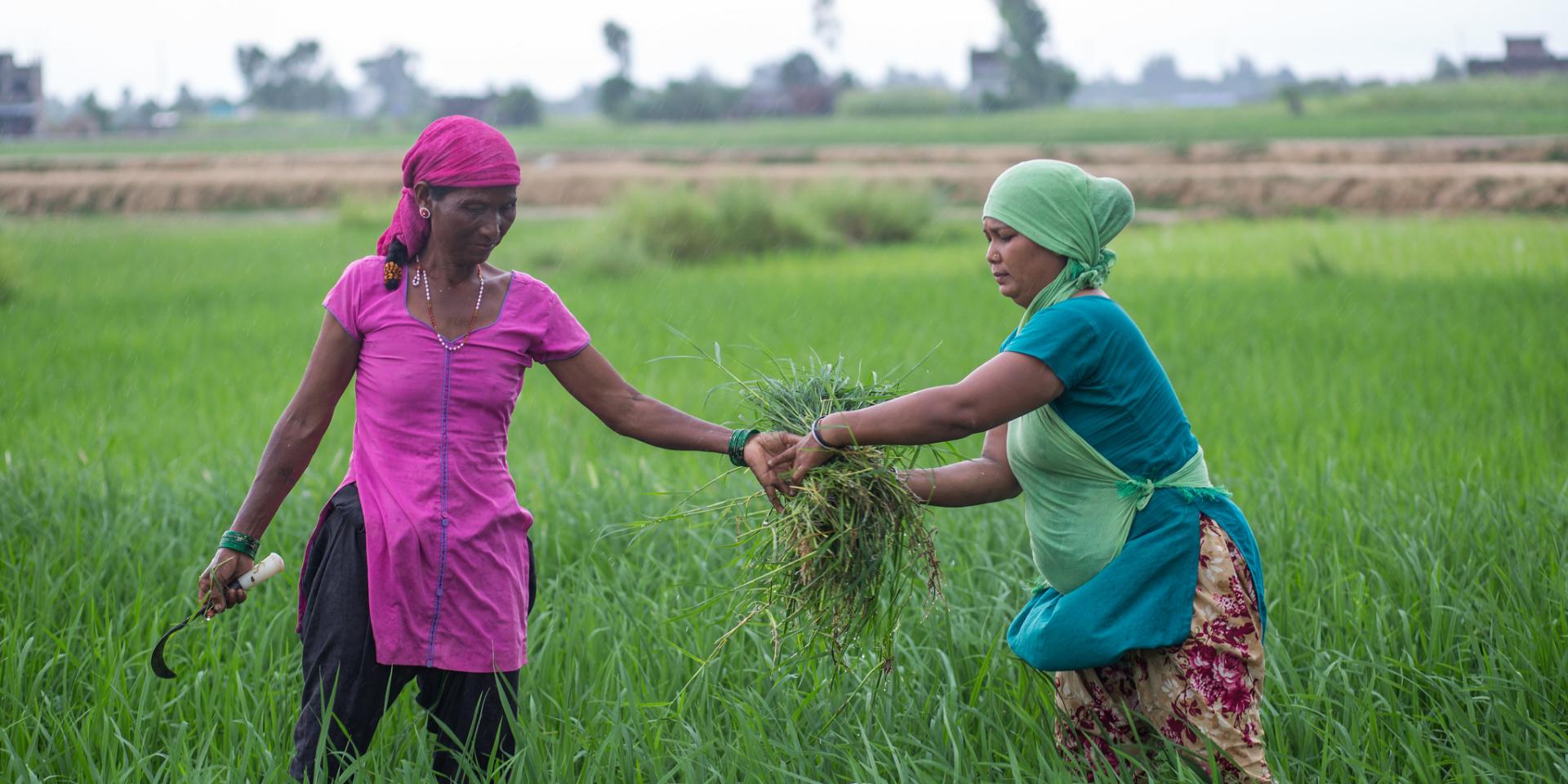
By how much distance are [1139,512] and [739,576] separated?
5.31ft

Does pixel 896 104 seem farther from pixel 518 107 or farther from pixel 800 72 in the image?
pixel 518 107

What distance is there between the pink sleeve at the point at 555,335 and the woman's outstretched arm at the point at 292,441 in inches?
13.0

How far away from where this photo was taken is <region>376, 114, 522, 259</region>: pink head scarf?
2191mm

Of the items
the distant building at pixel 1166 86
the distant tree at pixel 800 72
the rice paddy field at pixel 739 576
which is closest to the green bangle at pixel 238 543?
the rice paddy field at pixel 739 576

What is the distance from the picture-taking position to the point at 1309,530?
12.8 feet

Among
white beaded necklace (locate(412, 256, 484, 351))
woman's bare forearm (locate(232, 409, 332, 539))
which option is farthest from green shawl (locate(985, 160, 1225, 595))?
woman's bare forearm (locate(232, 409, 332, 539))

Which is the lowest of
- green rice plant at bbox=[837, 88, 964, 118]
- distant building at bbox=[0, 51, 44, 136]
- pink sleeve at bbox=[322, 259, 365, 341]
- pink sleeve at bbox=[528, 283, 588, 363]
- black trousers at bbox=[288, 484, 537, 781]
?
black trousers at bbox=[288, 484, 537, 781]

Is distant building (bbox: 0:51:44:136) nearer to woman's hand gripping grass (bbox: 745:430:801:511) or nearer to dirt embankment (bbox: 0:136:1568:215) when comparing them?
dirt embankment (bbox: 0:136:1568:215)

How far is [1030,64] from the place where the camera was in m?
49.4

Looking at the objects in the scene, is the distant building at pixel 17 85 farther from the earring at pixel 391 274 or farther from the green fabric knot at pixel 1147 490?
the green fabric knot at pixel 1147 490

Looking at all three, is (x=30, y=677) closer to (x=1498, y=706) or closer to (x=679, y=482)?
(x=679, y=482)

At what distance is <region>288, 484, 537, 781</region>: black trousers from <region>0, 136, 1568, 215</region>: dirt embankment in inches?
624

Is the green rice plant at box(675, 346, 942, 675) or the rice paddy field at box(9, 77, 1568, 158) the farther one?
the rice paddy field at box(9, 77, 1568, 158)

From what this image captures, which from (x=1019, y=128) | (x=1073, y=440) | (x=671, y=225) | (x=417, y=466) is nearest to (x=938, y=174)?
(x=671, y=225)
